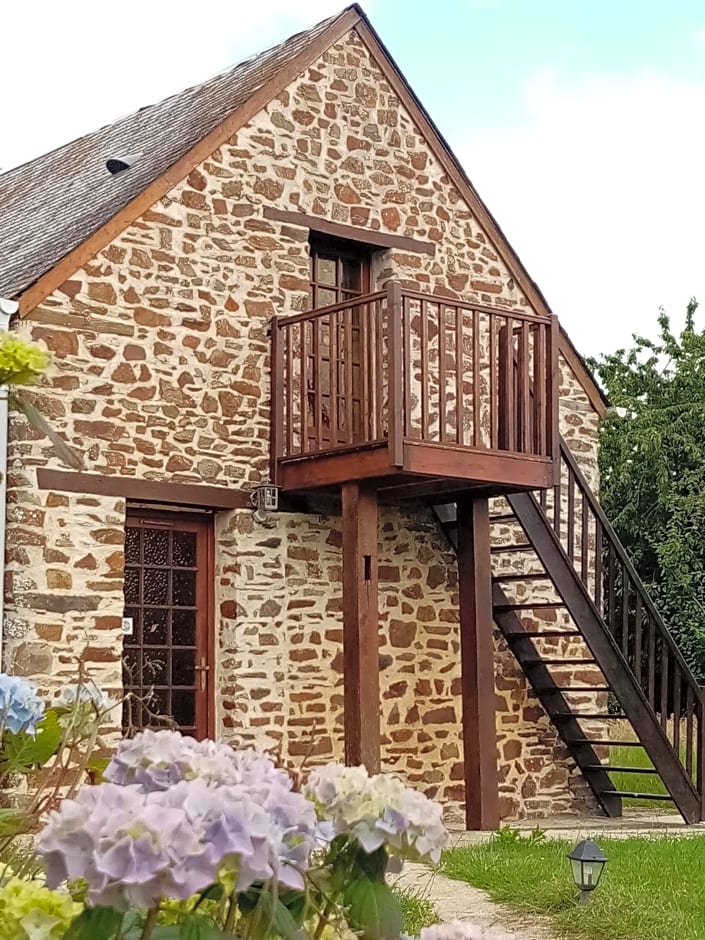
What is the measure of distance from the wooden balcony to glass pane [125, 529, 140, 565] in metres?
1.09

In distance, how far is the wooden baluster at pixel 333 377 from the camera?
10.1 meters

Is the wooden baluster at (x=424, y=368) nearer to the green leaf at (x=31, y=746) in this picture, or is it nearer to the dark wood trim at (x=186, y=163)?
the dark wood trim at (x=186, y=163)

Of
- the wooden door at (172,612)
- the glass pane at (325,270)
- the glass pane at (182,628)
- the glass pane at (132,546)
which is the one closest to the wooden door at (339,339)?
the glass pane at (325,270)

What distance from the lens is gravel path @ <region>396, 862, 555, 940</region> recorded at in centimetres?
671

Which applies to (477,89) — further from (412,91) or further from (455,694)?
(455,694)

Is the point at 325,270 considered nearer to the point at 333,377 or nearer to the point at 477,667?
the point at 333,377

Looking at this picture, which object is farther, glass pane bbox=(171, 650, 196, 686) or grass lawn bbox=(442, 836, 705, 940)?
glass pane bbox=(171, 650, 196, 686)

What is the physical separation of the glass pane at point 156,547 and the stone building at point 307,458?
0.07 ft

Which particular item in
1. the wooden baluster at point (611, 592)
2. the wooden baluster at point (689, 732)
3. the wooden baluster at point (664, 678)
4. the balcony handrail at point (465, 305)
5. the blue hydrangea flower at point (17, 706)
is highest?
the balcony handrail at point (465, 305)

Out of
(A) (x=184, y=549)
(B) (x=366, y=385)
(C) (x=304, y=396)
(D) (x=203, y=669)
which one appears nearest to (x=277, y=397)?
(C) (x=304, y=396)

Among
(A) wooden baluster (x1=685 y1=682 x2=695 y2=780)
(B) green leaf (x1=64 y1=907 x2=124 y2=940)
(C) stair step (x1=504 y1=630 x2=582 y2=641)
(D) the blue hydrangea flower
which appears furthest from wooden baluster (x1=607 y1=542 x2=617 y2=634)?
(B) green leaf (x1=64 y1=907 x2=124 y2=940)

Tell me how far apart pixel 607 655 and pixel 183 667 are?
3151 millimetres

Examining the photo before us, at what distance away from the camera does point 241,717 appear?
1059 centimetres

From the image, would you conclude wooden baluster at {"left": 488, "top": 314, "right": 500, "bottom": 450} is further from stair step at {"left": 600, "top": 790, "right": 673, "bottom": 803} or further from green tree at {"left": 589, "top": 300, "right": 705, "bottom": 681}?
green tree at {"left": 589, "top": 300, "right": 705, "bottom": 681}
